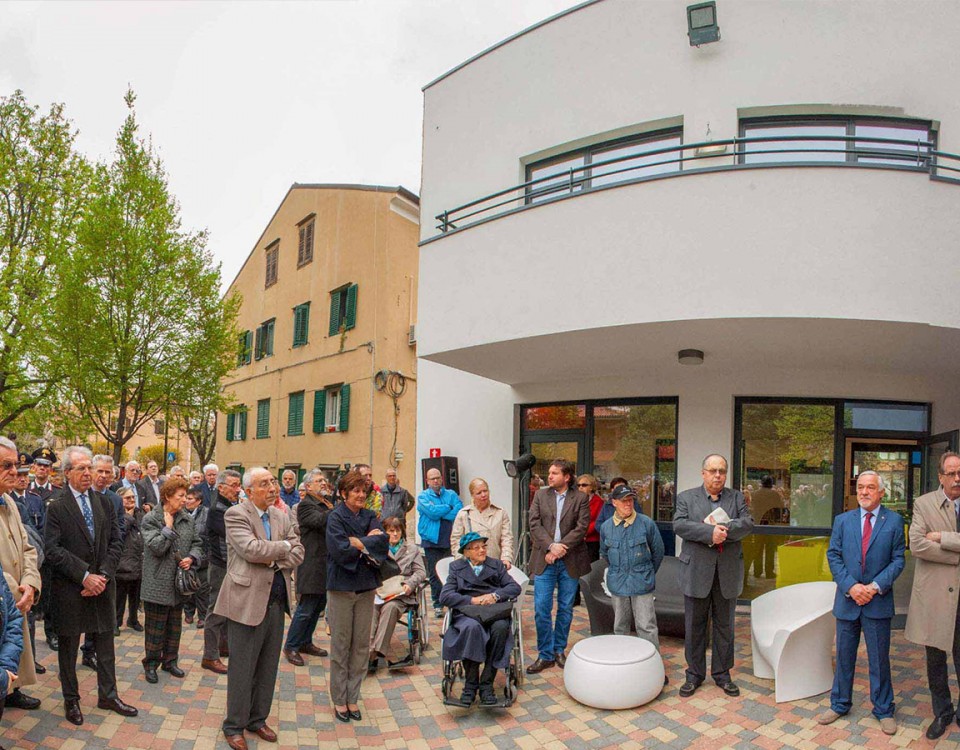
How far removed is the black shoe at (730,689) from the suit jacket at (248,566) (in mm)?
3808

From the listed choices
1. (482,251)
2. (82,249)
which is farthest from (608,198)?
(82,249)

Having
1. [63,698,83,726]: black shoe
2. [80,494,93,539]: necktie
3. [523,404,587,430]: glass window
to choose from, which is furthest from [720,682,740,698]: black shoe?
[80,494,93,539]: necktie

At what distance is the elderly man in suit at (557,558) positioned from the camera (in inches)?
257

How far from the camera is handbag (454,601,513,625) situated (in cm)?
543

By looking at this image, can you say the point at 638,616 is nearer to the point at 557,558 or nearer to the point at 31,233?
the point at 557,558

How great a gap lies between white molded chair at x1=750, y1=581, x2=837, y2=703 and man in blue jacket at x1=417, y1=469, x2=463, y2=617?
366 cm

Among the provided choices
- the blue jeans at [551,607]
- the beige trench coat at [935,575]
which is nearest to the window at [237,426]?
the blue jeans at [551,607]

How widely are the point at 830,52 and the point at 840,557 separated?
5.62 m

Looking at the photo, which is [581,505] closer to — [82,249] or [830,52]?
[830,52]

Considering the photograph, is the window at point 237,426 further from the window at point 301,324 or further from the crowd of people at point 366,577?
the crowd of people at point 366,577

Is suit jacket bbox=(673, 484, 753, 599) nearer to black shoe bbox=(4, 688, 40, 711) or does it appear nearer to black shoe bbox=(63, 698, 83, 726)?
black shoe bbox=(63, 698, 83, 726)

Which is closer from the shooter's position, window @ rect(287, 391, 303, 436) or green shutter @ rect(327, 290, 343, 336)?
green shutter @ rect(327, 290, 343, 336)

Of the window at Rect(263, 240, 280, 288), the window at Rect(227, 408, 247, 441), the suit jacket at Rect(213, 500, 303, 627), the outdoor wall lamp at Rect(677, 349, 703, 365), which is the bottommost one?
the suit jacket at Rect(213, 500, 303, 627)

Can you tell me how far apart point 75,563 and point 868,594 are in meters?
5.74
